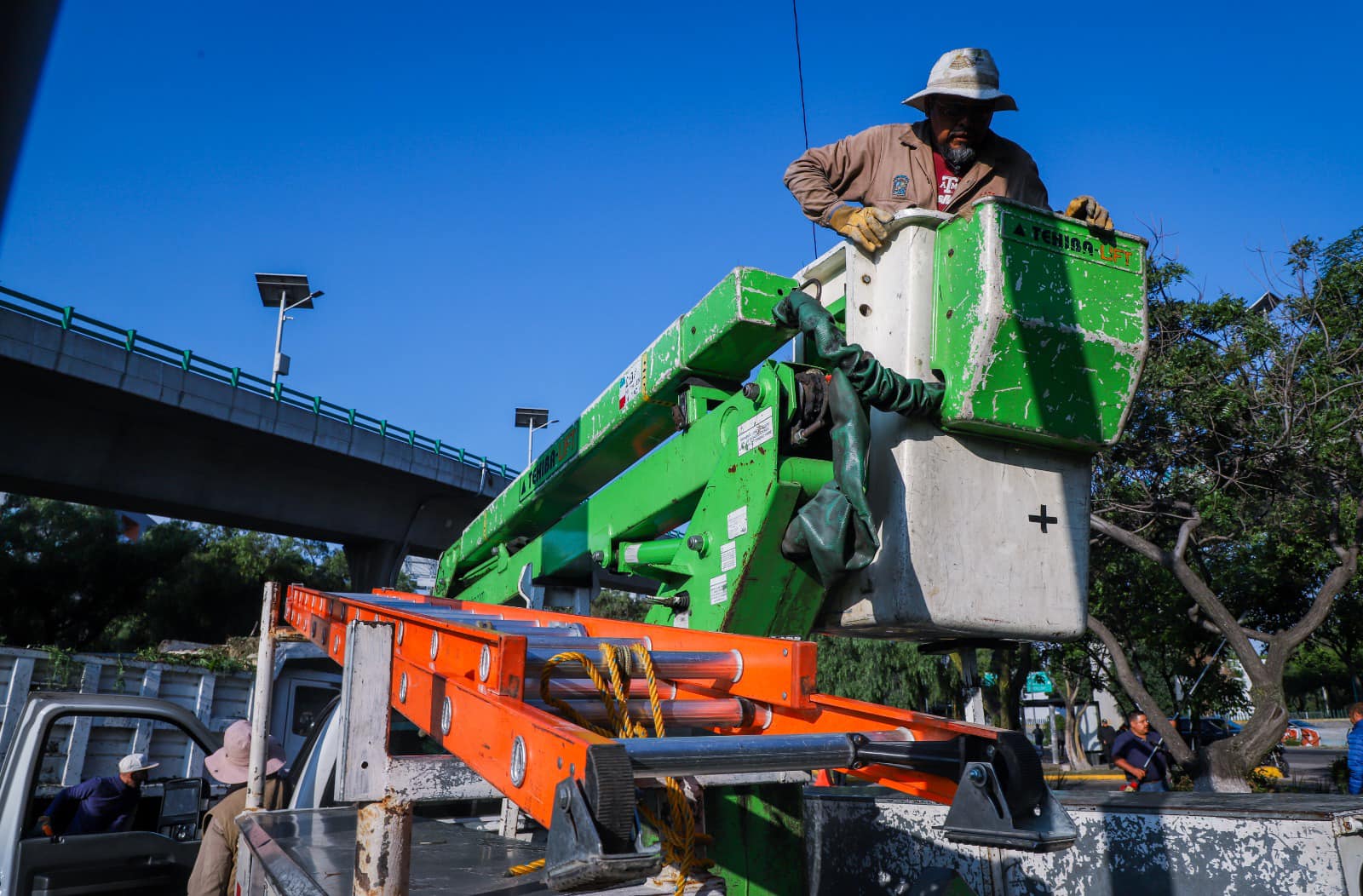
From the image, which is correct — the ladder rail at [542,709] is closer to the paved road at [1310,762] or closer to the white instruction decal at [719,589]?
the white instruction decal at [719,589]

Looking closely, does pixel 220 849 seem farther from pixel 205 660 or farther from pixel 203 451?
pixel 203 451

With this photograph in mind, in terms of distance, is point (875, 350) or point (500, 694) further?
point (875, 350)

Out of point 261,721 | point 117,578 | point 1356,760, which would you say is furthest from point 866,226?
point 117,578

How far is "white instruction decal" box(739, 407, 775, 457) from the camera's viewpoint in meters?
3.18

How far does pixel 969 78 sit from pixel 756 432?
1.40 metres

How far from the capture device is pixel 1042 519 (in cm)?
291

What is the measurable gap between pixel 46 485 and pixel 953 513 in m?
18.4

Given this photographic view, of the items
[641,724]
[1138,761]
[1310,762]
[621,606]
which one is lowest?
[1310,762]

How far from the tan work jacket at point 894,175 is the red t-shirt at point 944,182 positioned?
2 cm

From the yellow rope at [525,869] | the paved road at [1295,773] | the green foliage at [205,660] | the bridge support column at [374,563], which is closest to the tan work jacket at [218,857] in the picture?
the yellow rope at [525,869]

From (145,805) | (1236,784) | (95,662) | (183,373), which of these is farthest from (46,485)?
(1236,784)

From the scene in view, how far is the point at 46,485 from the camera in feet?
55.0

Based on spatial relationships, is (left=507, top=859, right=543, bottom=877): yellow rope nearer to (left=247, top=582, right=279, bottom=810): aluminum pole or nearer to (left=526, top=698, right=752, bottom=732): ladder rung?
(left=526, top=698, right=752, bottom=732): ladder rung

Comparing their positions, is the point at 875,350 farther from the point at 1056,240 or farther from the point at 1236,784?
the point at 1236,784
